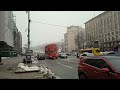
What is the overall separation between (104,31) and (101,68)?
88995 mm

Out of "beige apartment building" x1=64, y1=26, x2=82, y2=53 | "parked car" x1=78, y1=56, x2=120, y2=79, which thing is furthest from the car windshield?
"beige apartment building" x1=64, y1=26, x2=82, y2=53

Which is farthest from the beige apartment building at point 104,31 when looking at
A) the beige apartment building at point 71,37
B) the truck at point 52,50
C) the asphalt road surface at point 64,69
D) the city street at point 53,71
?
the city street at point 53,71

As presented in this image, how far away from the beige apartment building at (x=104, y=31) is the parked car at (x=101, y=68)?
68060mm

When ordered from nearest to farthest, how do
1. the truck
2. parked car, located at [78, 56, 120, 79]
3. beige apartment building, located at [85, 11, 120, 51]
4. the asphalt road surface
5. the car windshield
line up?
parked car, located at [78, 56, 120, 79] → the car windshield → the asphalt road surface → the truck → beige apartment building, located at [85, 11, 120, 51]

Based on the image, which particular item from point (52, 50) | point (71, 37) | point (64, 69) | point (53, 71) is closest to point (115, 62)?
point (53, 71)

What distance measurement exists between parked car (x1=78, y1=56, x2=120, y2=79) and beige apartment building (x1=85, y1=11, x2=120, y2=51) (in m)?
68.1

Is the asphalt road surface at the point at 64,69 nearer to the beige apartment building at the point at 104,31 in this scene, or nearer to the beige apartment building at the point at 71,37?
the beige apartment building at the point at 104,31

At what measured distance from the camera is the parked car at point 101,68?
839cm

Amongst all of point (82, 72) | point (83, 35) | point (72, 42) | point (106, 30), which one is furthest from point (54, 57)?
point (72, 42)

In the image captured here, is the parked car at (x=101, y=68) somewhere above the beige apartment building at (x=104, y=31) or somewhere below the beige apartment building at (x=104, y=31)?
below

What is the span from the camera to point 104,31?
96.1m

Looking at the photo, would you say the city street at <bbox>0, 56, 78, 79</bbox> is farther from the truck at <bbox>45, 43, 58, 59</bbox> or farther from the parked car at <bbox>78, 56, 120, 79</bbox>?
the truck at <bbox>45, 43, 58, 59</bbox>

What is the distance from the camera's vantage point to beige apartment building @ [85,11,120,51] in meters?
84.4
